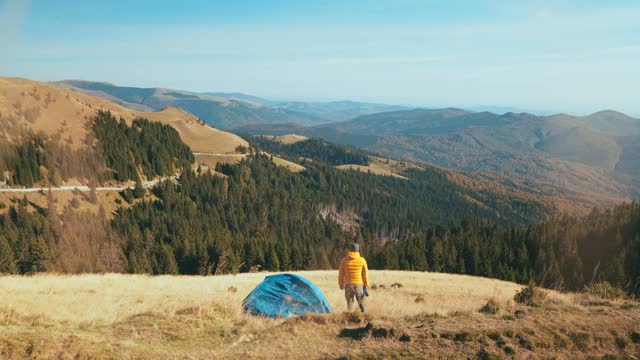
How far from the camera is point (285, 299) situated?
19.1 m

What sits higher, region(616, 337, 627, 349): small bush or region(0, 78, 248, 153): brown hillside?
region(0, 78, 248, 153): brown hillside

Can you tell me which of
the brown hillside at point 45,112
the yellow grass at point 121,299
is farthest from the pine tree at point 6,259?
the brown hillside at point 45,112

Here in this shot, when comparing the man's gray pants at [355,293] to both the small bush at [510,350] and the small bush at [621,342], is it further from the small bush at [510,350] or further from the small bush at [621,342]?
the small bush at [621,342]

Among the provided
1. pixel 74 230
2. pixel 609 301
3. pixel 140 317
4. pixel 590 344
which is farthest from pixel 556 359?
pixel 74 230

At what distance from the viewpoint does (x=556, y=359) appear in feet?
37.8

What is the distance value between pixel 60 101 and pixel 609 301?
20491 cm

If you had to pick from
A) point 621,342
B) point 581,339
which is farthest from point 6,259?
point 621,342

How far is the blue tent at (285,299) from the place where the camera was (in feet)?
60.6

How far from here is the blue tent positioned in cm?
1847

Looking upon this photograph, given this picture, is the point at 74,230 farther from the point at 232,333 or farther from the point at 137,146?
the point at 232,333

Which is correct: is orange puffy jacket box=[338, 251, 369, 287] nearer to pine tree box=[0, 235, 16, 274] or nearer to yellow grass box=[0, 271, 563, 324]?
yellow grass box=[0, 271, 563, 324]

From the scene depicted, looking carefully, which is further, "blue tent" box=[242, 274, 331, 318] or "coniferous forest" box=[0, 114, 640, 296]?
"coniferous forest" box=[0, 114, 640, 296]

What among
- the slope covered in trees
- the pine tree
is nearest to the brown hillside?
the slope covered in trees

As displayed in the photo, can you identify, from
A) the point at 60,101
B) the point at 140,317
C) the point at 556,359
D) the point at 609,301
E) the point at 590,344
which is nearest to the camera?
the point at 556,359
